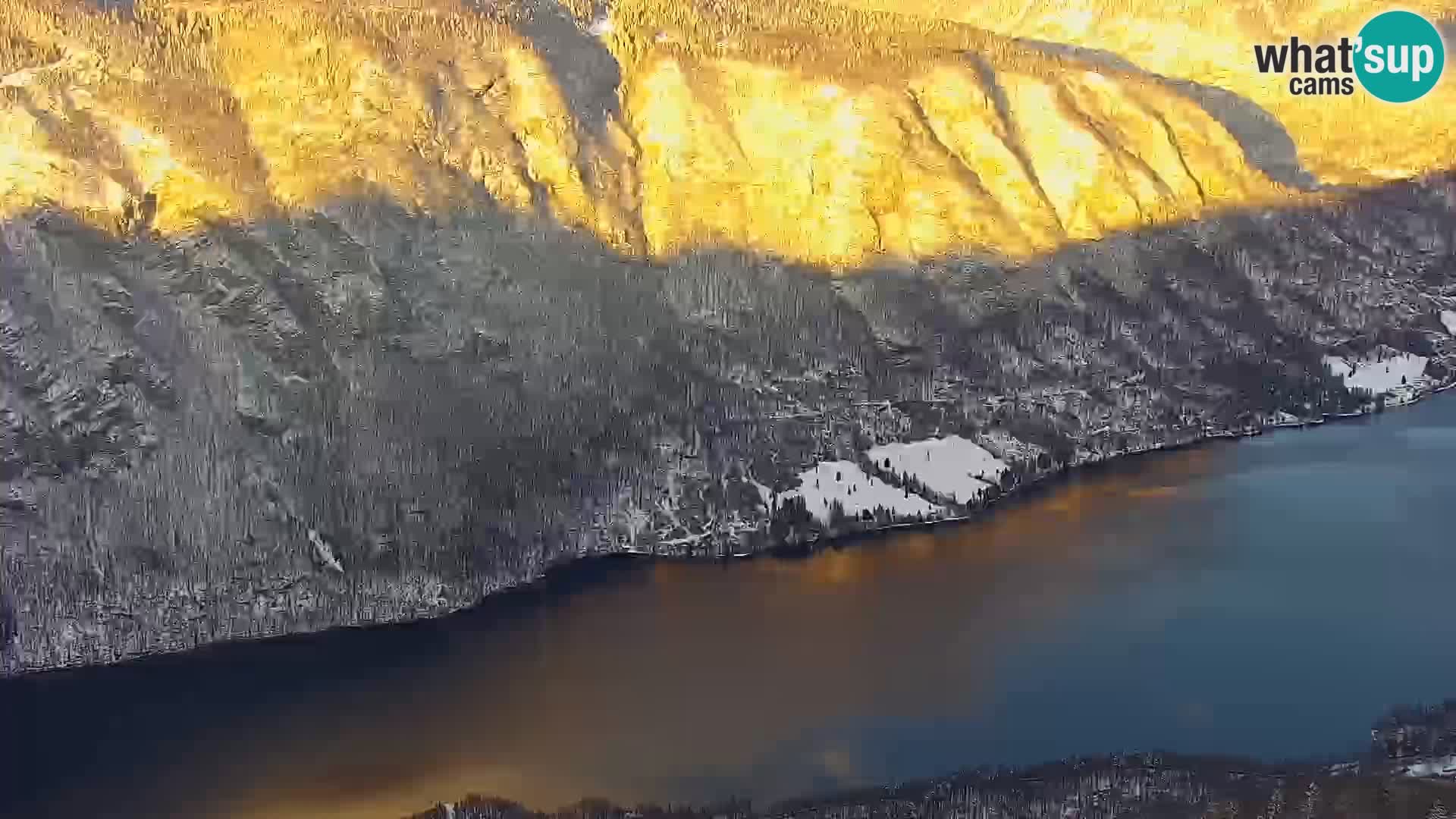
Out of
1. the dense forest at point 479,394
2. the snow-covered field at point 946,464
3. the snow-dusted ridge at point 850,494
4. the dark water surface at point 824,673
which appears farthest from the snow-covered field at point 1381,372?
the snow-dusted ridge at point 850,494

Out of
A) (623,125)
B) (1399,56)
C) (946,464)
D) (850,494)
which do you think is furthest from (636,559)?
(1399,56)

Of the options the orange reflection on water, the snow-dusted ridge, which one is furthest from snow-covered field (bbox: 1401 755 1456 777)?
the snow-dusted ridge

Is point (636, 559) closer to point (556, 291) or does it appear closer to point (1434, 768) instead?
point (556, 291)

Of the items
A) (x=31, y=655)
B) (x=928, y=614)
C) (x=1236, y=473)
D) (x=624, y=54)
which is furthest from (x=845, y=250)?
(x=31, y=655)

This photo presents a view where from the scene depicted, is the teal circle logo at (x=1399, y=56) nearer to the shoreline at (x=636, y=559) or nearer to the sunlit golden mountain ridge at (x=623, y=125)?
the sunlit golden mountain ridge at (x=623, y=125)

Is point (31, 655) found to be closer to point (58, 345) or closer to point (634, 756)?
point (58, 345)

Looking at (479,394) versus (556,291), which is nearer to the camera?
(479,394)

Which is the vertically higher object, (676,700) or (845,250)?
(845,250)
